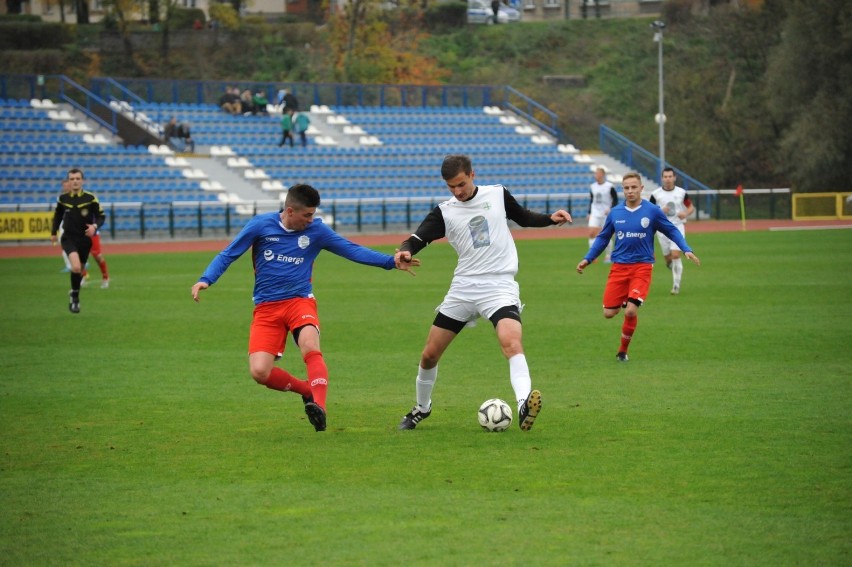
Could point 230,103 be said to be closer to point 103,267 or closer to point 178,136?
point 178,136

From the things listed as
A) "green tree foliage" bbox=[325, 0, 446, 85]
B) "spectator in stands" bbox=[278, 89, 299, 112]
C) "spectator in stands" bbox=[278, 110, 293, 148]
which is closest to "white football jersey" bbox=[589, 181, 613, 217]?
"spectator in stands" bbox=[278, 110, 293, 148]

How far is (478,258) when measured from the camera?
951 centimetres

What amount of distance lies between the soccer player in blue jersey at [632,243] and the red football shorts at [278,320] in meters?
5.09

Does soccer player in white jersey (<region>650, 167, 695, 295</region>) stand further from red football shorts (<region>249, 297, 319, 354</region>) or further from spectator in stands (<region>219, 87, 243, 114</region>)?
spectator in stands (<region>219, 87, 243, 114</region>)

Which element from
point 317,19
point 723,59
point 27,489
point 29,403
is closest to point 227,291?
point 29,403

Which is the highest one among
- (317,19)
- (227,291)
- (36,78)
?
(317,19)

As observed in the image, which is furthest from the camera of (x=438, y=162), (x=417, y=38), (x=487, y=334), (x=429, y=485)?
(x=417, y=38)

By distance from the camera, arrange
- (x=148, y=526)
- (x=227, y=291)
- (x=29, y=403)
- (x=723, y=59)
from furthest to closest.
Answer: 1. (x=723, y=59)
2. (x=227, y=291)
3. (x=29, y=403)
4. (x=148, y=526)

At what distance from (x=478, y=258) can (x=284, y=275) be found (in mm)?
1524

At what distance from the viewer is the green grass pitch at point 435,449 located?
6.43 meters

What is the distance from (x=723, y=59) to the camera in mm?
63406

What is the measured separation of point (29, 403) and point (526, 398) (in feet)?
16.2

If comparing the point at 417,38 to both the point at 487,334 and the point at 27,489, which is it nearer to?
the point at 487,334

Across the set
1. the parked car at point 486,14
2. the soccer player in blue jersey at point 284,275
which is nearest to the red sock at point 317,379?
the soccer player in blue jersey at point 284,275
